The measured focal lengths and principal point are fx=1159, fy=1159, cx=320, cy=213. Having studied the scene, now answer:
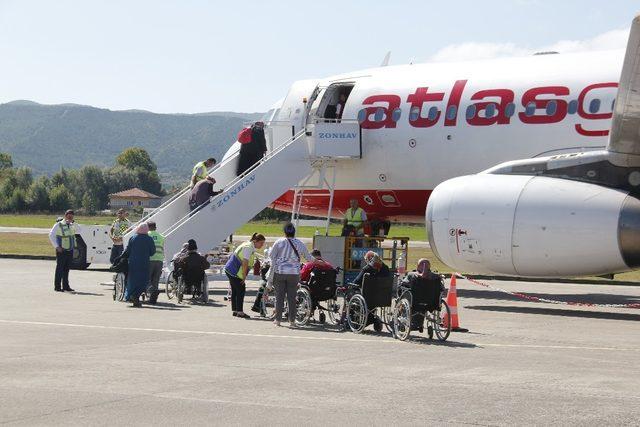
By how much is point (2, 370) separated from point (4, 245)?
43.6 metres

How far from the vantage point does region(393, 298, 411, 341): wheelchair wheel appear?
1772cm

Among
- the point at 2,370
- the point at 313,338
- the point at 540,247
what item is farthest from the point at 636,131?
the point at 2,370

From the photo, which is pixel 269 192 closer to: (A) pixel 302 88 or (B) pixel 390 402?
(A) pixel 302 88

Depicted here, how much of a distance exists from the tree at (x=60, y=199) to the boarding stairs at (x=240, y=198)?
446 ft

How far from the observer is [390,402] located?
1184 cm

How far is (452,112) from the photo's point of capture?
28.2 meters

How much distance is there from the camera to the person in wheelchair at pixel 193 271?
81.4ft

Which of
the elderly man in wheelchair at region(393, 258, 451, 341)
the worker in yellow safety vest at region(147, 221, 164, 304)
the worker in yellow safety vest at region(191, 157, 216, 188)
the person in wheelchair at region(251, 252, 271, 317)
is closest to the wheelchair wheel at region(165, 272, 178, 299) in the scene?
the worker in yellow safety vest at region(147, 221, 164, 304)

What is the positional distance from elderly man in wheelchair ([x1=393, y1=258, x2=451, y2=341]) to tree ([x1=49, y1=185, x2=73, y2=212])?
14974cm

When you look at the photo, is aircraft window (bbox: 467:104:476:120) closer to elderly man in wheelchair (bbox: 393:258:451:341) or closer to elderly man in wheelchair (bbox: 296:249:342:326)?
elderly man in wheelchair (bbox: 296:249:342:326)

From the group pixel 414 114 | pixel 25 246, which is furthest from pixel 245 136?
pixel 25 246

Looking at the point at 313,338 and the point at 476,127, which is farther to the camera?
the point at 476,127

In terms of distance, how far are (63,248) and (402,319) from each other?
41.9 ft

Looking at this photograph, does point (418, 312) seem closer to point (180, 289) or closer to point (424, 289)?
point (424, 289)
